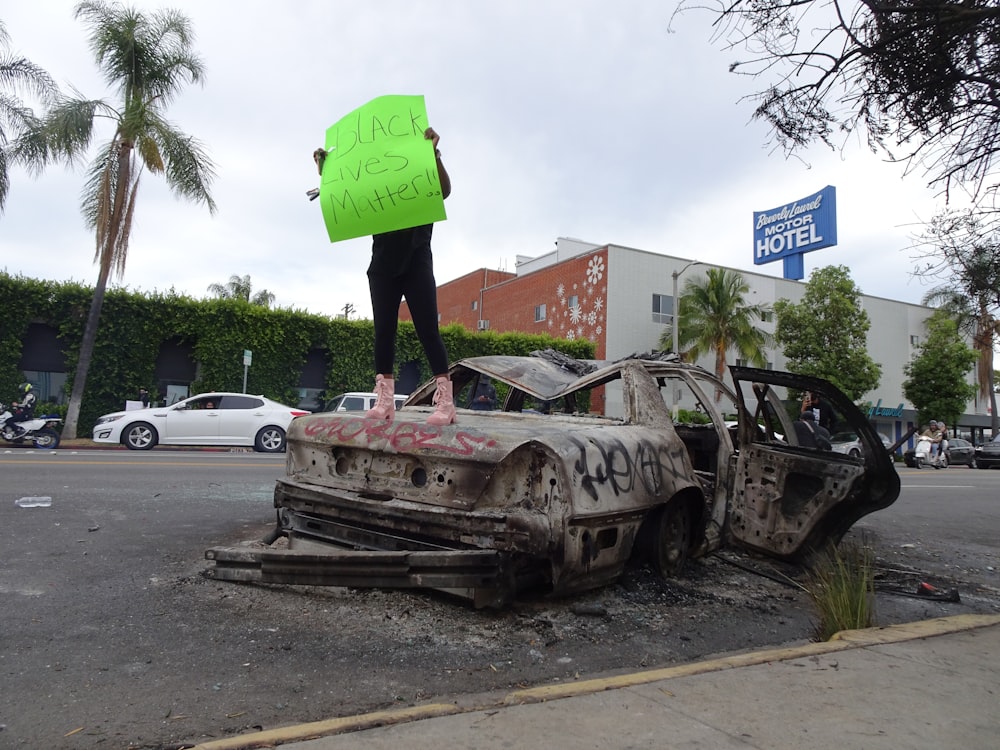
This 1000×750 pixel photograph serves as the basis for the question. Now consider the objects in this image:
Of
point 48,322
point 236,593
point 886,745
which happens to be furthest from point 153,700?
point 48,322

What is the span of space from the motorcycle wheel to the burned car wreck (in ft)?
48.2

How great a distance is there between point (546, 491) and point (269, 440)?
49.6ft

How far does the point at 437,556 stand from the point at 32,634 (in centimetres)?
186

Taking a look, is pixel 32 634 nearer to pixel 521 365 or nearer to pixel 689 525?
pixel 521 365

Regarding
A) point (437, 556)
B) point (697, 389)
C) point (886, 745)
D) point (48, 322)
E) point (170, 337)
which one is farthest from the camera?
point (170, 337)

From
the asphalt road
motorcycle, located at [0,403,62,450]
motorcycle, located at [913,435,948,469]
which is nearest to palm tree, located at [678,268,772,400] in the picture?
motorcycle, located at [913,435,948,469]

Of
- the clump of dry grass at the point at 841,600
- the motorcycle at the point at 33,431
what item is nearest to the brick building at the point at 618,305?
the motorcycle at the point at 33,431

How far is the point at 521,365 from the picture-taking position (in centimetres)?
477

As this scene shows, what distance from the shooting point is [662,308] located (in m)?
35.3

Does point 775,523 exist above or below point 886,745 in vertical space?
above

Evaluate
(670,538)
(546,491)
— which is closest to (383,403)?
(546,491)

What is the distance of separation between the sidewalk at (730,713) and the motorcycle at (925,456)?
83.3ft

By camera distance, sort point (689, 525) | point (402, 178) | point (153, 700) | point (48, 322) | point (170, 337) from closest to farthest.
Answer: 1. point (153, 700)
2. point (402, 178)
3. point (689, 525)
4. point (48, 322)
5. point (170, 337)

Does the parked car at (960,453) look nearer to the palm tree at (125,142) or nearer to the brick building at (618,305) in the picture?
the brick building at (618,305)
